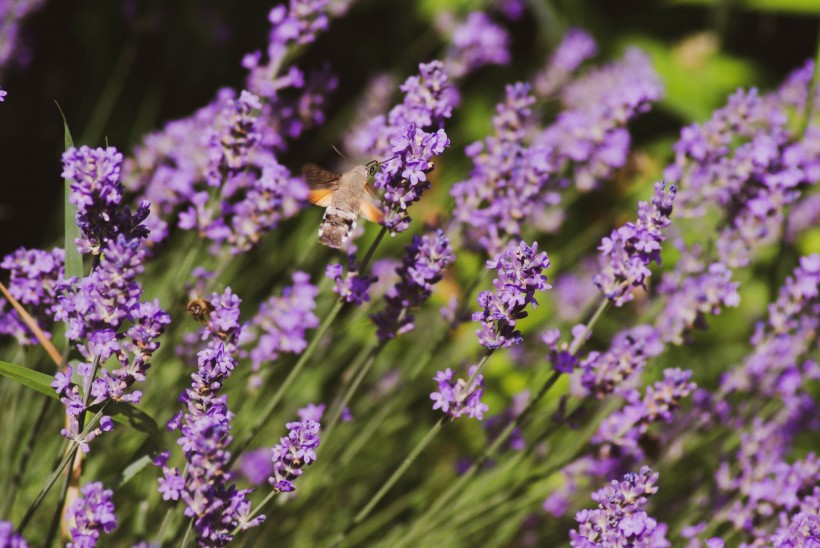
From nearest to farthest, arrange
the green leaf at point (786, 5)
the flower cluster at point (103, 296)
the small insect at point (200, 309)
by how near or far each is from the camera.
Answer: the flower cluster at point (103, 296) < the small insect at point (200, 309) < the green leaf at point (786, 5)

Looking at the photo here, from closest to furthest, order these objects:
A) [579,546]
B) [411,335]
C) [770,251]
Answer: [579,546] < [411,335] < [770,251]

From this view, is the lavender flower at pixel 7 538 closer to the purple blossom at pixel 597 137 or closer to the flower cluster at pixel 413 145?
the flower cluster at pixel 413 145

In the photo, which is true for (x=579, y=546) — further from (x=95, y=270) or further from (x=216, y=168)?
(x=216, y=168)

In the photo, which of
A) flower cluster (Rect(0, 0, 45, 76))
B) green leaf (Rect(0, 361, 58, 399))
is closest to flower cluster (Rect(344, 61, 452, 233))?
green leaf (Rect(0, 361, 58, 399))

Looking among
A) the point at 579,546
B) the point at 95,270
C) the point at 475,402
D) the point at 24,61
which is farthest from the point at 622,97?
the point at 24,61

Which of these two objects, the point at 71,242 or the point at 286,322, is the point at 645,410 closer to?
the point at 286,322

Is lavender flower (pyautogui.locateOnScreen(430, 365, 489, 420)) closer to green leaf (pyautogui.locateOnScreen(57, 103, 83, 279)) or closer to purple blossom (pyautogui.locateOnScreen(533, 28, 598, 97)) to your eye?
green leaf (pyautogui.locateOnScreen(57, 103, 83, 279))

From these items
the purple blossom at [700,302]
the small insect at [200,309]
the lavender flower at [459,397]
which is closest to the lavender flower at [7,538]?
the small insect at [200,309]
